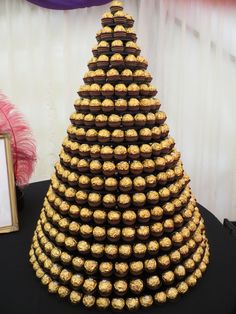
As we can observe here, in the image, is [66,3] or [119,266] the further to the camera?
[66,3]

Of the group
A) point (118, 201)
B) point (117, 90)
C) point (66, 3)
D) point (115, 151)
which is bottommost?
point (118, 201)

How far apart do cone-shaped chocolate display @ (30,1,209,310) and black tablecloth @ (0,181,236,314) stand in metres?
0.02

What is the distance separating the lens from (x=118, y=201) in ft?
2.01

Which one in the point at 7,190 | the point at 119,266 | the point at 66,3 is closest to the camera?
the point at 119,266

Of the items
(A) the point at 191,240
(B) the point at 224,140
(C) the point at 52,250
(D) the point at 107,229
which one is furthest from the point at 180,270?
(B) the point at 224,140

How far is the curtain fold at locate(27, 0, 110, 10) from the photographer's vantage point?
1445 millimetres

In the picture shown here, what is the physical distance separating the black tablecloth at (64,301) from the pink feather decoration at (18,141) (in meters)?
0.25

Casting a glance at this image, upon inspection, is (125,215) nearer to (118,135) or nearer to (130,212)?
(130,212)

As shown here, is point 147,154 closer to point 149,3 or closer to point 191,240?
point 191,240

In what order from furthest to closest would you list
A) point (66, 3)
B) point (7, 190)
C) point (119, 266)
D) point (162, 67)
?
point (162, 67) < point (66, 3) < point (7, 190) < point (119, 266)

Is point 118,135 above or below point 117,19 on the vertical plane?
below

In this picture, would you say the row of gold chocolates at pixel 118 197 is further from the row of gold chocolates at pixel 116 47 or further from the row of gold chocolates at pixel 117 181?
the row of gold chocolates at pixel 116 47

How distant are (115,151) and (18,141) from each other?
548 millimetres

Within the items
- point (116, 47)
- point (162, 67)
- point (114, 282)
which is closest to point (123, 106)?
point (116, 47)
